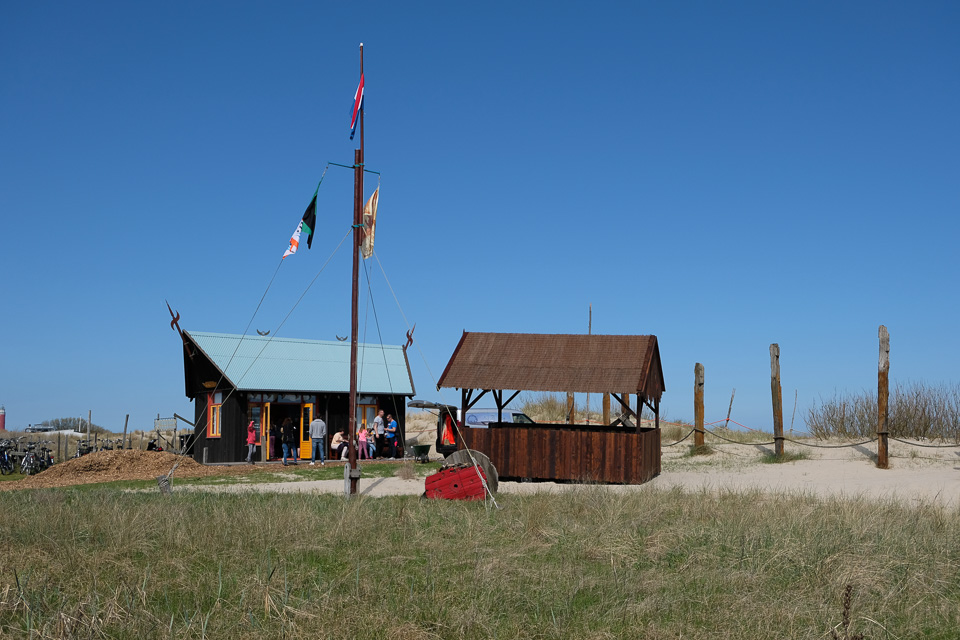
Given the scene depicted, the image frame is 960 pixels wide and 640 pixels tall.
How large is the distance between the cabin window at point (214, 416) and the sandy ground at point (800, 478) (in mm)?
9877

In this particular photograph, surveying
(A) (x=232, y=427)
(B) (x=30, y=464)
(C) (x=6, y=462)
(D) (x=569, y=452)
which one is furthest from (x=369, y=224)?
(C) (x=6, y=462)

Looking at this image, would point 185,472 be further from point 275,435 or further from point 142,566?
point 142,566

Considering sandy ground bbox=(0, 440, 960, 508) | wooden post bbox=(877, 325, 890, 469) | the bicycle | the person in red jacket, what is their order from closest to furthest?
sandy ground bbox=(0, 440, 960, 508)
wooden post bbox=(877, 325, 890, 469)
the bicycle
the person in red jacket

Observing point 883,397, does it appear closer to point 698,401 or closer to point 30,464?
point 698,401

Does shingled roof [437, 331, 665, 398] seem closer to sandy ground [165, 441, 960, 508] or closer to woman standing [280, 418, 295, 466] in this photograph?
sandy ground [165, 441, 960, 508]

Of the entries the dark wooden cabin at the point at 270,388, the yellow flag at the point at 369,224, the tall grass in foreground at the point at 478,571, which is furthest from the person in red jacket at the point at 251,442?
the tall grass in foreground at the point at 478,571

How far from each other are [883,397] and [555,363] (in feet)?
Answer: 32.9

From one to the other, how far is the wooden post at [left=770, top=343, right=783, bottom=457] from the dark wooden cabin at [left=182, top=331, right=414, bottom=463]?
47.5 ft

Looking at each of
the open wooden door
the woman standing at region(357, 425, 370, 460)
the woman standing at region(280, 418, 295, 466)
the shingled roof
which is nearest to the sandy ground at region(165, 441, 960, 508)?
the shingled roof

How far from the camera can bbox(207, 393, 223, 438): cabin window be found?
31.2m

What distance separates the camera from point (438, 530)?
11.8 metres

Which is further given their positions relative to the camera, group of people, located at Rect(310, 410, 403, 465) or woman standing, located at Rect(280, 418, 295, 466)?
woman standing, located at Rect(280, 418, 295, 466)

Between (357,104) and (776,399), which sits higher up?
(357,104)

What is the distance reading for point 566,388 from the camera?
2236 cm
